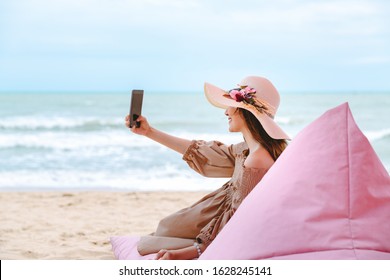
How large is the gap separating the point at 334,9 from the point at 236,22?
351 cm

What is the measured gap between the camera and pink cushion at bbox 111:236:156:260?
2924 millimetres

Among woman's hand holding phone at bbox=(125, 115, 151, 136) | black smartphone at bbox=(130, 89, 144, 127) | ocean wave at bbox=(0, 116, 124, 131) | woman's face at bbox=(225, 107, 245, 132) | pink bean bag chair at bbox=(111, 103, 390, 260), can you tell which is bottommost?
pink bean bag chair at bbox=(111, 103, 390, 260)

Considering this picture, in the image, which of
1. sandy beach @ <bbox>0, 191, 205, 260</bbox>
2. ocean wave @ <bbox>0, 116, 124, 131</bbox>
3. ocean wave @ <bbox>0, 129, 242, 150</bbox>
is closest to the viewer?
sandy beach @ <bbox>0, 191, 205, 260</bbox>

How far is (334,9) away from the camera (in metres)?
18.2

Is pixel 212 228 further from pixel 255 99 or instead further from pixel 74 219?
pixel 74 219

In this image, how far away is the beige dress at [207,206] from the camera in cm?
246

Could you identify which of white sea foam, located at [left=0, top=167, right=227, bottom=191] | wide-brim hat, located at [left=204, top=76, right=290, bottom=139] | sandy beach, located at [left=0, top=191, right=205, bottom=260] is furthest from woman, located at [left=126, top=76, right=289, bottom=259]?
white sea foam, located at [left=0, top=167, right=227, bottom=191]

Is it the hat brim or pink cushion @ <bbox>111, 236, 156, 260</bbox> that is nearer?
the hat brim

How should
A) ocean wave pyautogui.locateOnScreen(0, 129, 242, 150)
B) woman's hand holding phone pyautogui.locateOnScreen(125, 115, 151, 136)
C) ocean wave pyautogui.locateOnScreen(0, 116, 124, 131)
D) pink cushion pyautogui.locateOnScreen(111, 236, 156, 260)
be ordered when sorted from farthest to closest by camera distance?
ocean wave pyautogui.locateOnScreen(0, 116, 124, 131) < ocean wave pyautogui.locateOnScreen(0, 129, 242, 150) < pink cushion pyautogui.locateOnScreen(111, 236, 156, 260) < woman's hand holding phone pyautogui.locateOnScreen(125, 115, 151, 136)

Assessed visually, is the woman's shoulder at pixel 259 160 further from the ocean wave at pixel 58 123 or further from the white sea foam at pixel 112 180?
the ocean wave at pixel 58 123

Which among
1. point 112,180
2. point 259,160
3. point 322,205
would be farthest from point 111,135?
point 322,205

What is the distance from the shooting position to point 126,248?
10.3 feet

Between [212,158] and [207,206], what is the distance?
0.68 ft

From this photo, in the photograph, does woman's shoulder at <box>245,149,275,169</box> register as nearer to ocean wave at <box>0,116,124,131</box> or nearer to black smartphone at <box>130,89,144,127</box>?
black smartphone at <box>130,89,144,127</box>
